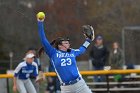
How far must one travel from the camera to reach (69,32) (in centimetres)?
4097

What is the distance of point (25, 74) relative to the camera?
15602mm

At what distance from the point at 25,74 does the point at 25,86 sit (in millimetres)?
395

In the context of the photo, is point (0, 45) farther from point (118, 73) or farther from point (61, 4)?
point (118, 73)

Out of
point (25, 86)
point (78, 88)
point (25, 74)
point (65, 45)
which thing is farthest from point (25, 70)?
point (78, 88)

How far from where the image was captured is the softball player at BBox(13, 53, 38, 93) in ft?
50.6

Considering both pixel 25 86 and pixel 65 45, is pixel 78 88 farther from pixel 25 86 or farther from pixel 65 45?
pixel 25 86

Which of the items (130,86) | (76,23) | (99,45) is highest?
(76,23)

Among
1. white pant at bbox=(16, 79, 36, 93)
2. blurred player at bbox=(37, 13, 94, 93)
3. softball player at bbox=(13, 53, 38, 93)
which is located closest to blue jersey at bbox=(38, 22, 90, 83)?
blurred player at bbox=(37, 13, 94, 93)

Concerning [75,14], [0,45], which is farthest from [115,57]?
[75,14]

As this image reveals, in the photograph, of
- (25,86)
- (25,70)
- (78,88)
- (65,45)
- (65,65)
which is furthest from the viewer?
(25,86)

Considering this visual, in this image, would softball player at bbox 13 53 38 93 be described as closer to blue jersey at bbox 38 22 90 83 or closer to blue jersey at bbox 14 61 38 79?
blue jersey at bbox 14 61 38 79

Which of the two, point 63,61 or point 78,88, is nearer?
point 78,88

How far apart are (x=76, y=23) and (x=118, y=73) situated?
85.9ft

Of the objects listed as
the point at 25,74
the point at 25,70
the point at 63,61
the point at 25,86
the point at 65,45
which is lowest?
the point at 25,86
